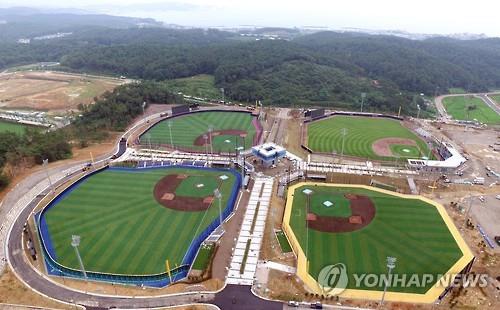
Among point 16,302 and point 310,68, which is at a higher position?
point 310,68

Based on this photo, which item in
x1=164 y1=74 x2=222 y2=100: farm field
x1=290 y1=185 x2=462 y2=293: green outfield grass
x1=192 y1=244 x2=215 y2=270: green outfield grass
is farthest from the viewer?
x1=164 y1=74 x2=222 y2=100: farm field

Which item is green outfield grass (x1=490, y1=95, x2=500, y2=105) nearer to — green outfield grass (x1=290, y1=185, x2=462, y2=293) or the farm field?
the farm field

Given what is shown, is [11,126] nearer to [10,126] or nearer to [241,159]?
[10,126]

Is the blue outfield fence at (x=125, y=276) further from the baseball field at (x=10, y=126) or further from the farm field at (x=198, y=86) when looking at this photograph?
the farm field at (x=198, y=86)

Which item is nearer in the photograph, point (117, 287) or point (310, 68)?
point (117, 287)

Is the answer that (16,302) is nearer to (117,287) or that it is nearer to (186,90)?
(117,287)

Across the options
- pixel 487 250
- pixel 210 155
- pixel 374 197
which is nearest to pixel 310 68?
pixel 210 155

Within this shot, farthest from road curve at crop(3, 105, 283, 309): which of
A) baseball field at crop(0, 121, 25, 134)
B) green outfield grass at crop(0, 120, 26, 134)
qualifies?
baseball field at crop(0, 121, 25, 134)
